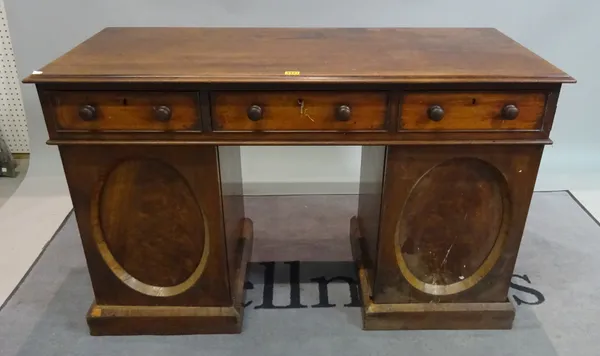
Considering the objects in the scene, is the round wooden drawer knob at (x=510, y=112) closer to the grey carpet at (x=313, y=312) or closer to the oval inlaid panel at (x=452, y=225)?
the oval inlaid panel at (x=452, y=225)

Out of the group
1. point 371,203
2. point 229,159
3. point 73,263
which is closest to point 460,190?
point 371,203

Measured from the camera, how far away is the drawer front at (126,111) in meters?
1.28

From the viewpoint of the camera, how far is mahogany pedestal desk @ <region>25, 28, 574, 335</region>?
1276 mm

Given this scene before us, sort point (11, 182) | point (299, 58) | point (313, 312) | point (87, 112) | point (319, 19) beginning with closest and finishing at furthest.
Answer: point (87, 112) < point (299, 58) < point (313, 312) < point (319, 19) < point (11, 182)

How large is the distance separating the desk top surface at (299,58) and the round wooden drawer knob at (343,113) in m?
0.07

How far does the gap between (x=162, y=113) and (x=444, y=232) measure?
85 centimetres

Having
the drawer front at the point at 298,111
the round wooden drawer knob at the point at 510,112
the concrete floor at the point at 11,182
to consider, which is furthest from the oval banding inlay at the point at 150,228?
the concrete floor at the point at 11,182

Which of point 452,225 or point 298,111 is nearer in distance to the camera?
point 298,111

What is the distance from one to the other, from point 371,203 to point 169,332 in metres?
0.74

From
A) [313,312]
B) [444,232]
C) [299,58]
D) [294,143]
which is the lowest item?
[313,312]

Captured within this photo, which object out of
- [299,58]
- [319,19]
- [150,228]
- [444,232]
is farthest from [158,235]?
[319,19]

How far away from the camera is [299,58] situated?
1.39 m

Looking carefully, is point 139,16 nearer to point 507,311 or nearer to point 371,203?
point 371,203

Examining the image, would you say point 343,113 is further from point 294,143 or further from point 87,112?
point 87,112
